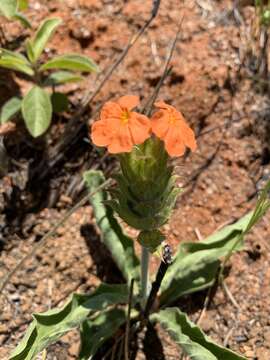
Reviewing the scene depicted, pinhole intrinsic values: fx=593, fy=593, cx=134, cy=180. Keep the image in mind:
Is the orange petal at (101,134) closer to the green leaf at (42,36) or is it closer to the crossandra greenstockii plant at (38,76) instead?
the crossandra greenstockii plant at (38,76)

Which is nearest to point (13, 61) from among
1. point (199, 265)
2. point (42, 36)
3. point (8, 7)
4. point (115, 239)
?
point (42, 36)

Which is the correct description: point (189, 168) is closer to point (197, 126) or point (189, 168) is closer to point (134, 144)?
point (197, 126)

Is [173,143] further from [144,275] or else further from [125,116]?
[144,275]

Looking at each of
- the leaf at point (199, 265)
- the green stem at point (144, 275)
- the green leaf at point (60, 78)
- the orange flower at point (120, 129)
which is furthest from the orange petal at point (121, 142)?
the green leaf at point (60, 78)

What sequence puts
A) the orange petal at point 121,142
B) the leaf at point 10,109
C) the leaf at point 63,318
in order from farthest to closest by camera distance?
the leaf at point 10,109, the leaf at point 63,318, the orange petal at point 121,142

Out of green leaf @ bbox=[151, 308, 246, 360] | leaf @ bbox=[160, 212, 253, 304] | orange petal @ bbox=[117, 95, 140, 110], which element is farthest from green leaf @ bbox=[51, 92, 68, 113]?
green leaf @ bbox=[151, 308, 246, 360]

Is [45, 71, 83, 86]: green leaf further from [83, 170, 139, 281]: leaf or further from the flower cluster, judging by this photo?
the flower cluster
